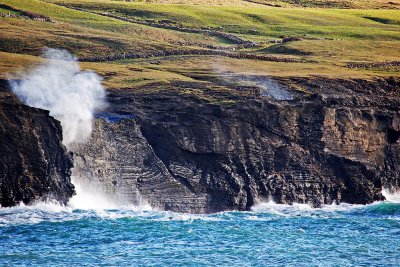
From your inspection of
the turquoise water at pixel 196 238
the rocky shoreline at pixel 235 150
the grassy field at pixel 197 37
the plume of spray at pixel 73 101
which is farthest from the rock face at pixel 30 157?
the grassy field at pixel 197 37

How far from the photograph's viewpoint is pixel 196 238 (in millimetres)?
54438

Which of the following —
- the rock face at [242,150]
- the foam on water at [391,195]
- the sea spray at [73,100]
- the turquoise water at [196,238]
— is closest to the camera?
the turquoise water at [196,238]

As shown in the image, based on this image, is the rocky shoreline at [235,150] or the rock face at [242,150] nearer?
the rocky shoreline at [235,150]

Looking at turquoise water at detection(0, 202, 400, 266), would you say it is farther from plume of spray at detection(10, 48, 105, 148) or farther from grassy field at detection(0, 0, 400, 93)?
grassy field at detection(0, 0, 400, 93)

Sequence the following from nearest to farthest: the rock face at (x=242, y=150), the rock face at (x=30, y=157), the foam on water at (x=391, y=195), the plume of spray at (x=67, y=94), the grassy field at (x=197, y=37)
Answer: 1. the rock face at (x=30, y=157)
2. the rock face at (x=242, y=150)
3. the plume of spray at (x=67, y=94)
4. the foam on water at (x=391, y=195)
5. the grassy field at (x=197, y=37)

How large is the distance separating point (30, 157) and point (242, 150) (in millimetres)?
13960

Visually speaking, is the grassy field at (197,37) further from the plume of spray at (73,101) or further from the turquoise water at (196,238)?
the turquoise water at (196,238)

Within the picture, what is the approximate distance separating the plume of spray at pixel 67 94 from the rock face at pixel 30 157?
1882 mm

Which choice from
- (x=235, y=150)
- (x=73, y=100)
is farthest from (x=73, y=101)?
(x=235, y=150)

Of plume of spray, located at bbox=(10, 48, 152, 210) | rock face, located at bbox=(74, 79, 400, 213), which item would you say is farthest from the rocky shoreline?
plume of spray, located at bbox=(10, 48, 152, 210)

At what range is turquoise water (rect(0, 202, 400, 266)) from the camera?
49.9 m

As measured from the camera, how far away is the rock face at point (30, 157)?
192ft

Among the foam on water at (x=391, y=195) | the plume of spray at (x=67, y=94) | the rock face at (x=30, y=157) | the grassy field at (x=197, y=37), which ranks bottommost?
the foam on water at (x=391, y=195)

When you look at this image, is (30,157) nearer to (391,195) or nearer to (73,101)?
(73,101)
